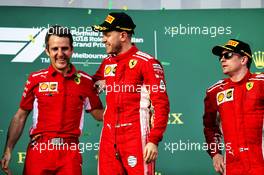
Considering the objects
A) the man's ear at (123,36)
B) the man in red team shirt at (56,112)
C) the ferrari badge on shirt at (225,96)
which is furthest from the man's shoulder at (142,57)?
the ferrari badge on shirt at (225,96)

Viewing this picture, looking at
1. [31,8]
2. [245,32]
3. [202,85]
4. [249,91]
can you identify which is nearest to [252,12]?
[245,32]

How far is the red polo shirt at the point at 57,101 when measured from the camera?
4.68 meters

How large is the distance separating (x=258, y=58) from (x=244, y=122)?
139 centimetres

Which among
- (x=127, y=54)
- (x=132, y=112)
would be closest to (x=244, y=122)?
(x=132, y=112)

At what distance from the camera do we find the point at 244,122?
4848mm

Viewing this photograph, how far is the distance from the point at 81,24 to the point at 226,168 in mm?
1913

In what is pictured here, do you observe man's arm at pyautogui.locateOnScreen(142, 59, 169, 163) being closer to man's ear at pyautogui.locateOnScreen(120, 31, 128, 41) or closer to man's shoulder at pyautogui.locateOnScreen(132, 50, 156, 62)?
man's shoulder at pyautogui.locateOnScreen(132, 50, 156, 62)

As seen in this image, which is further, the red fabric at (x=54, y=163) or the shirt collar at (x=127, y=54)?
the shirt collar at (x=127, y=54)

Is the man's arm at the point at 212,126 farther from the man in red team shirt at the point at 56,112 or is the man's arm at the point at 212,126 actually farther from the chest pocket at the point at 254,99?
the man in red team shirt at the point at 56,112

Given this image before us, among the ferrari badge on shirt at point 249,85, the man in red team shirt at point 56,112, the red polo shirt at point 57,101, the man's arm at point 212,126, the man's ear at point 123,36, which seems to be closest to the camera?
the man in red team shirt at point 56,112

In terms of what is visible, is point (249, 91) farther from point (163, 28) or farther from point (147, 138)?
point (163, 28)

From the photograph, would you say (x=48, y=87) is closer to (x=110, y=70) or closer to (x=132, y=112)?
(x=110, y=70)

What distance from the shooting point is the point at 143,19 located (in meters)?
6.15

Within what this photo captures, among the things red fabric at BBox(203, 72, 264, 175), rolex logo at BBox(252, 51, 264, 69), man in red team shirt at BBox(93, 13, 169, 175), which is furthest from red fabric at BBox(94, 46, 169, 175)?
rolex logo at BBox(252, 51, 264, 69)
